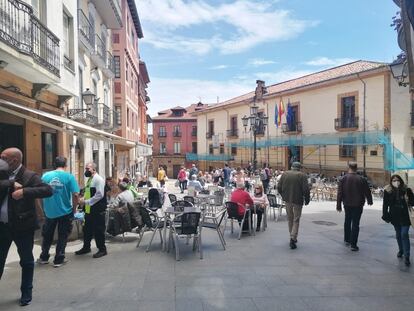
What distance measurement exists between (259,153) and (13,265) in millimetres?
32720

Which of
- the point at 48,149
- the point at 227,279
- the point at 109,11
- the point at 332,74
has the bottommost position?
the point at 227,279

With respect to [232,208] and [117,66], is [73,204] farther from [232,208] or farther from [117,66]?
[117,66]

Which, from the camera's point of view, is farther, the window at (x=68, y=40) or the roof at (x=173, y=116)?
the roof at (x=173, y=116)

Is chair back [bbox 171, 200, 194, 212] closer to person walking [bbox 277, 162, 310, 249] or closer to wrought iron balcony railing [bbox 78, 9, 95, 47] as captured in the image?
person walking [bbox 277, 162, 310, 249]

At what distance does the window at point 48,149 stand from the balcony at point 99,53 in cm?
536

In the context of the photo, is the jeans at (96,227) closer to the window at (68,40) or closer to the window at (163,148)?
the window at (68,40)

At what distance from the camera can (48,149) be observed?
10734 mm

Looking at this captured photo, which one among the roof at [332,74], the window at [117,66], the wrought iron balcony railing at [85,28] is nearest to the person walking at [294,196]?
the wrought iron balcony railing at [85,28]

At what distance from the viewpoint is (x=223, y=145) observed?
4347 centimetres

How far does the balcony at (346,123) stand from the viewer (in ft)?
83.5

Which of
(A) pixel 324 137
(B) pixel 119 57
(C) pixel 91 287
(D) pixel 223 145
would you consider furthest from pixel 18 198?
(D) pixel 223 145

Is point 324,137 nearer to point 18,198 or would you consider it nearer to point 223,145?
point 223,145

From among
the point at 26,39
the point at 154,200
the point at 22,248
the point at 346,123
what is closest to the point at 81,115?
the point at 154,200

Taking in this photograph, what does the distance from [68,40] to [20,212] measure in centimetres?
919
